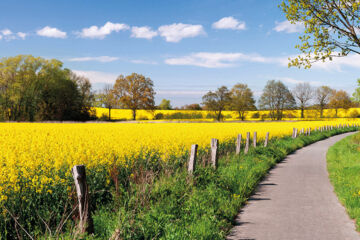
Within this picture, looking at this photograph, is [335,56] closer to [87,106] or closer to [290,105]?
[87,106]

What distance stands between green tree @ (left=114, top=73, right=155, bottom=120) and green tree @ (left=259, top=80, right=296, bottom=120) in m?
31.8

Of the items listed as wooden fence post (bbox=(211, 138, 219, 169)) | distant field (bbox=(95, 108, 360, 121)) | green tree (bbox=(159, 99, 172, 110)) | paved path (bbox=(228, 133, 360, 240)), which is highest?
green tree (bbox=(159, 99, 172, 110))

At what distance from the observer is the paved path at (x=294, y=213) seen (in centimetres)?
585

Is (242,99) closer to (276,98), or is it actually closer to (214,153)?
(276,98)

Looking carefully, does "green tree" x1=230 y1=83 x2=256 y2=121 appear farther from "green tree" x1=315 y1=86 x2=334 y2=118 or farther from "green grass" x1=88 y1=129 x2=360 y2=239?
"green grass" x1=88 y1=129 x2=360 y2=239

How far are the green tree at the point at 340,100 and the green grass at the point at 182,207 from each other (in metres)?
86.4

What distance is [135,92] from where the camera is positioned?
240 feet

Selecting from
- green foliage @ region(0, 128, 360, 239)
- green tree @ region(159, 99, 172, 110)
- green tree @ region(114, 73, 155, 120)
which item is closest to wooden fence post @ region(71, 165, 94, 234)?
green foliage @ region(0, 128, 360, 239)

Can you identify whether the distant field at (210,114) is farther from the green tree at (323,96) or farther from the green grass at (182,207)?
the green grass at (182,207)

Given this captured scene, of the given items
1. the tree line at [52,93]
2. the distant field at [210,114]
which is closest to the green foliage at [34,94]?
the tree line at [52,93]

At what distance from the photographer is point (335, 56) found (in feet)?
47.8

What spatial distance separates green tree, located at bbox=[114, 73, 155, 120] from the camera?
71938mm

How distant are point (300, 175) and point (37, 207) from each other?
9501mm

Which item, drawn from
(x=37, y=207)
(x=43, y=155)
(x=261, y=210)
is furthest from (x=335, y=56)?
(x=37, y=207)
